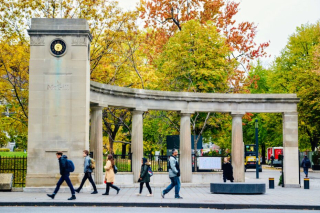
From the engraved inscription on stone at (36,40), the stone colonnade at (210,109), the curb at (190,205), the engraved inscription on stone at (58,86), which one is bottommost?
the curb at (190,205)

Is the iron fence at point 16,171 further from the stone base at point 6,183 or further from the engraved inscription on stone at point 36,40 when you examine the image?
the engraved inscription on stone at point 36,40

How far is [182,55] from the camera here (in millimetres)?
37688

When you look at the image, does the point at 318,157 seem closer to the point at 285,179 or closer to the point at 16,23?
the point at 285,179

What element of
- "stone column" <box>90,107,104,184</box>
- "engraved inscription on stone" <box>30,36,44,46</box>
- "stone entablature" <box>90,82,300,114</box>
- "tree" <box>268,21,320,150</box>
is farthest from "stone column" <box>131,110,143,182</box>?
"tree" <box>268,21,320,150</box>

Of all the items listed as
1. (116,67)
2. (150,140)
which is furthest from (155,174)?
(150,140)

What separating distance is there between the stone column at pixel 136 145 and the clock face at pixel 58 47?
6723 mm

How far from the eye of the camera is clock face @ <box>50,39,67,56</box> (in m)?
22.2

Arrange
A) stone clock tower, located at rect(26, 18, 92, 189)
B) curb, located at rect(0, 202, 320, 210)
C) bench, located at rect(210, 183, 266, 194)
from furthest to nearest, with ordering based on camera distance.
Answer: stone clock tower, located at rect(26, 18, 92, 189), bench, located at rect(210, 183, 266, 194), curb, located at rect(0, 202, 320, 210)

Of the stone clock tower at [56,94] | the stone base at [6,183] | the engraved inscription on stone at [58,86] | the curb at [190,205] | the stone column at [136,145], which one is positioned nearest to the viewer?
the curb at [190,205]

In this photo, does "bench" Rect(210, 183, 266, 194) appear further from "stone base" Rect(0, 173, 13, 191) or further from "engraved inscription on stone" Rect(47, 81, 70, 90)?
"stone base" Rect(0, 173, 13, 191)

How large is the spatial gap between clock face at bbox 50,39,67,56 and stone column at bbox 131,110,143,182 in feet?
22.1

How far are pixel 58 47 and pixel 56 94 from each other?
7.08 ft

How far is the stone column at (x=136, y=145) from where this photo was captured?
27.1 metres

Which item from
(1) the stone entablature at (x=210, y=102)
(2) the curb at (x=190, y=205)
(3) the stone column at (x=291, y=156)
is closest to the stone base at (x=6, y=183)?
(2) the curb at (x=190, y=205)
